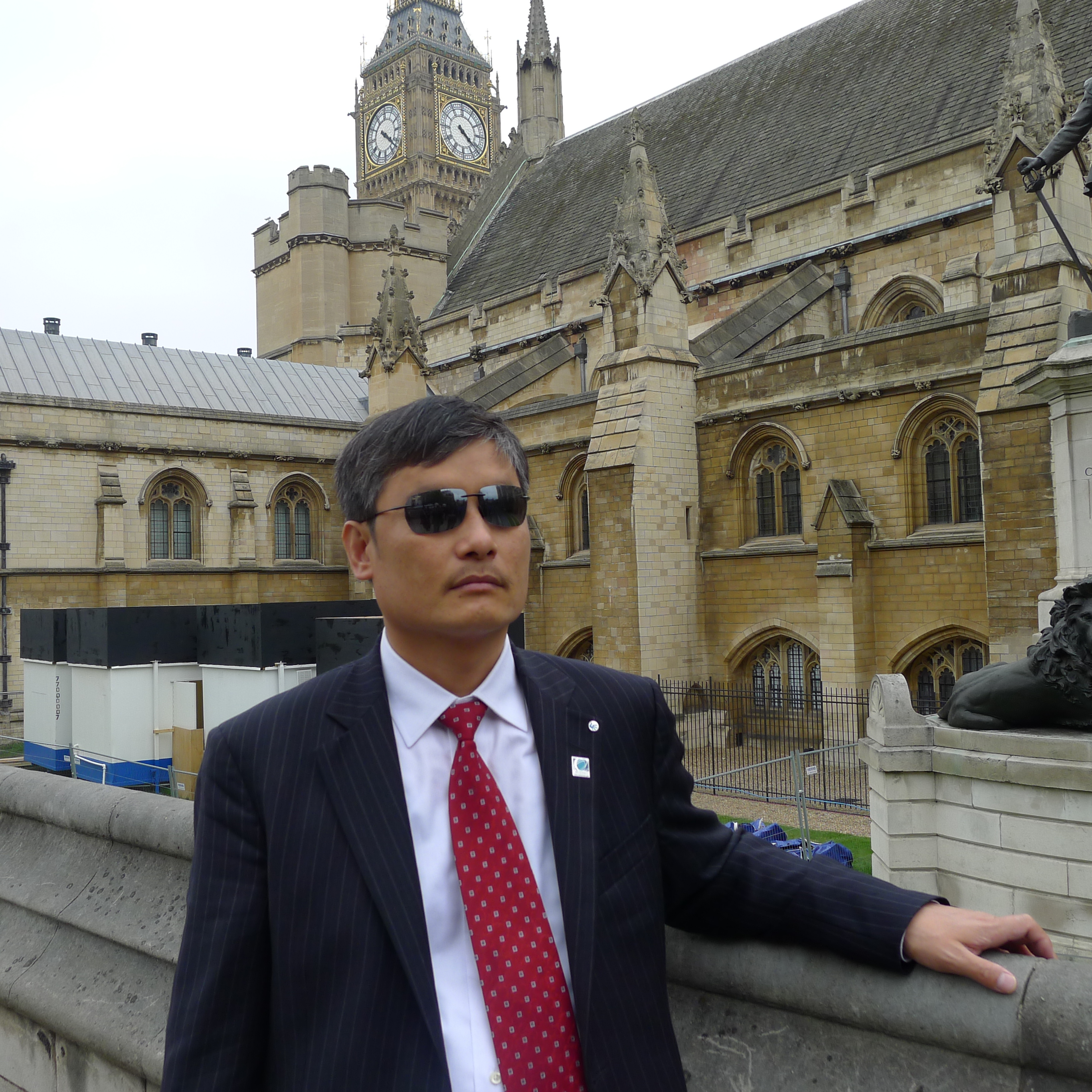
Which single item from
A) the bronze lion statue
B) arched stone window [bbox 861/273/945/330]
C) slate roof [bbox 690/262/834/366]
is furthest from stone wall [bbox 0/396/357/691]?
the bronze lion statue

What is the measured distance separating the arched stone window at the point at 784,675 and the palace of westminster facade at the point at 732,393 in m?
0.07

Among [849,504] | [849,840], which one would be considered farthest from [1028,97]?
[849,840]

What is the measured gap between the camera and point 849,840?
38.7ft

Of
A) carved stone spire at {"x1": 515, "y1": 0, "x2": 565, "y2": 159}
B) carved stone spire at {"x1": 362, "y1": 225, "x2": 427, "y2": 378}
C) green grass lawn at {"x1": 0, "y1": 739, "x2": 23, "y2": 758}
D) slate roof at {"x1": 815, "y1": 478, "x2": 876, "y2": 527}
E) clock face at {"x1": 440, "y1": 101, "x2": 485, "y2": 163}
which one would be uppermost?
clock face at {"x1": 440, "y1": 101, "x2": 485, "y2": 163}

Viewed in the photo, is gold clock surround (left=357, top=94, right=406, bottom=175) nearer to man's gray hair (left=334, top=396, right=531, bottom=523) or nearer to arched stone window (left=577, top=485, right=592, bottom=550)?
arched stone window (left=577, top=485, right=592, bottom=550)

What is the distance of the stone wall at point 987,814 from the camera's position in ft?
20.4

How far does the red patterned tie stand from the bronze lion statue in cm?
543

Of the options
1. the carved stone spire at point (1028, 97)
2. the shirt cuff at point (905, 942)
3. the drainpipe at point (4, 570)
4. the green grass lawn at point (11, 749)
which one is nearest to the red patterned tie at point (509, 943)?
the shirt cuff at point (905, 942)

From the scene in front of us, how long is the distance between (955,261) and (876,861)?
48.3ft

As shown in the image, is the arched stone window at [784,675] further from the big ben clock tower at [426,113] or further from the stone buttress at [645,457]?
the big ben clock tower at [426,113]

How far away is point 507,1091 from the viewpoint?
1661 mm

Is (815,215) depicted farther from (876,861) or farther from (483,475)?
(483,475)

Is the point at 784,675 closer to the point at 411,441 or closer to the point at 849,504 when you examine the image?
the point at 849,504

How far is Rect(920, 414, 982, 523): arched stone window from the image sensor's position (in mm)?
16203
